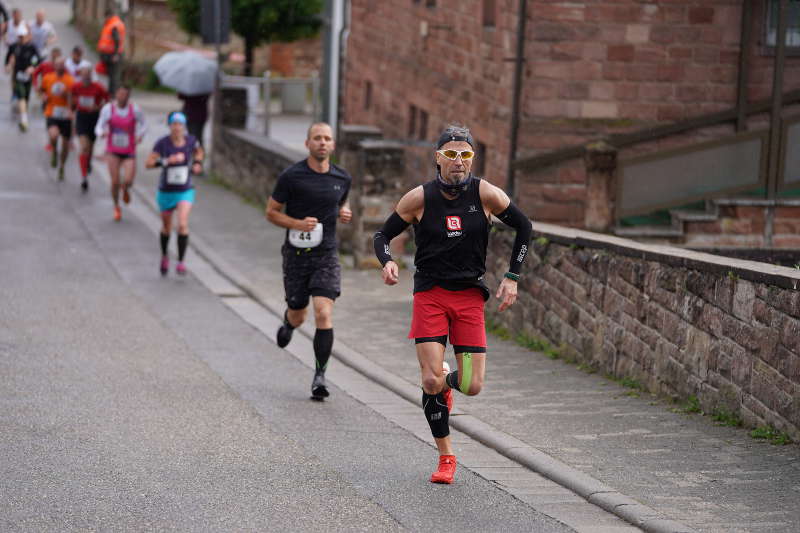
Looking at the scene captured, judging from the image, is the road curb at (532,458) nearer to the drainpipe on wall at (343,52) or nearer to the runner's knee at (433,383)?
the runner's knee at (433,383)

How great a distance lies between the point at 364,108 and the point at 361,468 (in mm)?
19418

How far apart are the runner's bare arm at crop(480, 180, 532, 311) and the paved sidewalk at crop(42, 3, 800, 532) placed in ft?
3.49

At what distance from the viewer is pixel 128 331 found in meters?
13.2

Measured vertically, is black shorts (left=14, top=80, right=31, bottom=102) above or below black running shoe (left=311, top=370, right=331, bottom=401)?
above

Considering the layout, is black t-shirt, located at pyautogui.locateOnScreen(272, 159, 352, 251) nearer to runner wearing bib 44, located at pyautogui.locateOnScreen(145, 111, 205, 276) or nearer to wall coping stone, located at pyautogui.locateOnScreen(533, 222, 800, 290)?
wall coping stone, located at pyautogui.locateOnScreen(533, 222, 800, 290)

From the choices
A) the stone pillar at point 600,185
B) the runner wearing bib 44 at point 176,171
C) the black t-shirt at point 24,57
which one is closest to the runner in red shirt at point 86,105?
the runner wearing bib 44 at point 176,171

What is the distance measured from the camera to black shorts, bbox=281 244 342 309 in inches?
426

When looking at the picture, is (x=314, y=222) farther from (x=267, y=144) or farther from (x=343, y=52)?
(x=343, y=52)

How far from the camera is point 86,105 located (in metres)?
23.4

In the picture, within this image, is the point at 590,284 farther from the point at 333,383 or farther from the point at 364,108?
the point at 364,108

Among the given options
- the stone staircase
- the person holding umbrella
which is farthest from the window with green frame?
the person holding umbrella

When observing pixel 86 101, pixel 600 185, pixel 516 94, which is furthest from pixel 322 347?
pixel 86 101

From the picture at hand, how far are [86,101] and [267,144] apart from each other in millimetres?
2854

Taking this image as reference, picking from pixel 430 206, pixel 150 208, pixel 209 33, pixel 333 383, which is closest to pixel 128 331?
pixel 333 383
